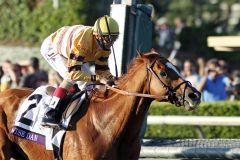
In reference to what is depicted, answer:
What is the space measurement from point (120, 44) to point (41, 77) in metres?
3.78

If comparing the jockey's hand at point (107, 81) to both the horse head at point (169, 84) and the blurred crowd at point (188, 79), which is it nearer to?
the horse head at point (169, 84)

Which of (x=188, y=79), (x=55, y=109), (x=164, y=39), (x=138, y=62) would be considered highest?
(x=138, y=62)

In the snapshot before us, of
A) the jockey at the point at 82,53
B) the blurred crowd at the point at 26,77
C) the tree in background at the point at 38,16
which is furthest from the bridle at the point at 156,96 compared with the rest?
the tree in background at the point at 38,16

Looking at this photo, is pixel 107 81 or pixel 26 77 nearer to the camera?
pixel 107 81

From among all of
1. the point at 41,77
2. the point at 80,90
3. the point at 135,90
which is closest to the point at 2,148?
the point at 80,90

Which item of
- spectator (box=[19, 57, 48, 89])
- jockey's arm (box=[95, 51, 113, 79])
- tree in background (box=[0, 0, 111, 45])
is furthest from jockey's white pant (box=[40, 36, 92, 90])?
tree in background (box=[0, 0, 111, 45])

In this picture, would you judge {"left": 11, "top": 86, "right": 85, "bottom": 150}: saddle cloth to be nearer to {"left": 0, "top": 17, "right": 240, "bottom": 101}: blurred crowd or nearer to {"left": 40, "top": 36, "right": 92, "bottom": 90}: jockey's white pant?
{"left": 40, "top": 36, "right": 92, "bottom": 90}: jockey's white pant

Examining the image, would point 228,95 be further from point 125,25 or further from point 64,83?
point 64,83

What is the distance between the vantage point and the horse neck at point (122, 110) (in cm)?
789

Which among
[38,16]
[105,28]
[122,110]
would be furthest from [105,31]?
[38,16]

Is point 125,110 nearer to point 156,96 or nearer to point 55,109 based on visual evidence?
point 156,96

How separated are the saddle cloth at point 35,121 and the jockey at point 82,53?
0.45 feet

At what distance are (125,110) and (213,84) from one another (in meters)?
Answer: 6.63

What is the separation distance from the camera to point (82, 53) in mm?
8133
